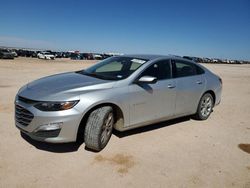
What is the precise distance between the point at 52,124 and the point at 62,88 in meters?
0.61

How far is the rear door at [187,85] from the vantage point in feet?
17.2

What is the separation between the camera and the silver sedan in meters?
3.63

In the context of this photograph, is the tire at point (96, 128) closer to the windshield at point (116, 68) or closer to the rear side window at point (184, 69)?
the windshield at point (116, 68)

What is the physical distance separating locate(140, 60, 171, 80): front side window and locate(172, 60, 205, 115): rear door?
7.8 inches

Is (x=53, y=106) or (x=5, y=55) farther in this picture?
(x=5, y=55)

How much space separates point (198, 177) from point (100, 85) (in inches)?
79.3

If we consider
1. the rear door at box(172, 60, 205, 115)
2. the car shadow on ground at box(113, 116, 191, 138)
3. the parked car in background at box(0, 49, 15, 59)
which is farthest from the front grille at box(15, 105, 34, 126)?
the parked car in background at box(0, 49, 15, 59)

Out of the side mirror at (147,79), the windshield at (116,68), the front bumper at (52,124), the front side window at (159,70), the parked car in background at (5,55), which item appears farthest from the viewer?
the parked car in background at (5,55)

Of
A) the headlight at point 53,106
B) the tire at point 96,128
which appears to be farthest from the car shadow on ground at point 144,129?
the headlight at point 53,106

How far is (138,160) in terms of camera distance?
387 cm

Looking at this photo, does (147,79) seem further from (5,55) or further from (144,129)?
(5,55)

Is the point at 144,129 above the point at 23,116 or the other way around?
the other way around

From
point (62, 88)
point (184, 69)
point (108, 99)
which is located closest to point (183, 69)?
point (184, 69)

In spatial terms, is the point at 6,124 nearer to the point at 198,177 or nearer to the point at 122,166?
the point at 122,166
